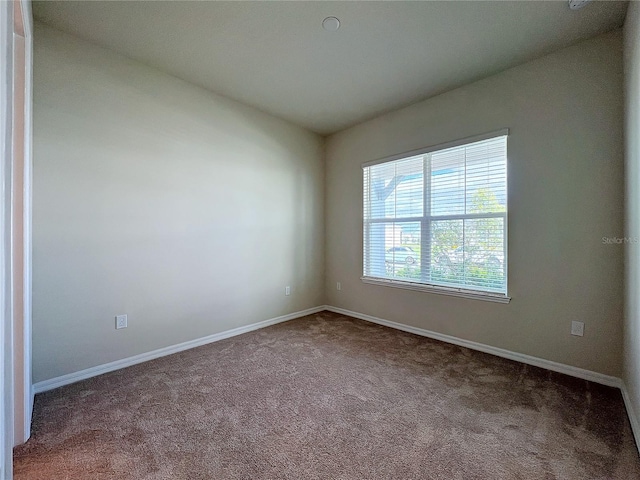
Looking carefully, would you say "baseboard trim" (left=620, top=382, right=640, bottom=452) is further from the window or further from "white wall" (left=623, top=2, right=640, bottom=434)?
the window

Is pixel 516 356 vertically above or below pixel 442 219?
below

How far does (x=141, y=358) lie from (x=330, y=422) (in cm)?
196

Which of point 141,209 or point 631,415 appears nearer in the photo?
point 631,415

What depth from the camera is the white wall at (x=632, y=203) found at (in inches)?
67.9

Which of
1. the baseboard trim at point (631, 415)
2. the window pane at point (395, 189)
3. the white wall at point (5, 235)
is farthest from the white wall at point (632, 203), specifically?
the white wall at point (5, 235)

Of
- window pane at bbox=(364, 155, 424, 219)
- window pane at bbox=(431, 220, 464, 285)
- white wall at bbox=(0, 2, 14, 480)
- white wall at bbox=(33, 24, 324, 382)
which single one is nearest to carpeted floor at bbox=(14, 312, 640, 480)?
white wall at bbox=(33, 24, 324, 382)

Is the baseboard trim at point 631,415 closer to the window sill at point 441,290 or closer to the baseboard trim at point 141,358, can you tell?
the window sill at point 441,290

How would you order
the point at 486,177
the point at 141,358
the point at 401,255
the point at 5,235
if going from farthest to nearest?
the point at 401,255, the point at 486,177, the point at 141,358, the point at 5,235

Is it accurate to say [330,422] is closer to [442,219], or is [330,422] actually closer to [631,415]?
[631,415]

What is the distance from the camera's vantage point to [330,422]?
70.1 inches

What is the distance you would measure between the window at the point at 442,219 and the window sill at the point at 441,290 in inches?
0.4

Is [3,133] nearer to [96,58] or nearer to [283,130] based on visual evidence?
[96,58]

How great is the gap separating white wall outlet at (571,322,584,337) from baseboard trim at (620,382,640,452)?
395 millimetres

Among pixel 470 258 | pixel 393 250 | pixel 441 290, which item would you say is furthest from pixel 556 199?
pixel 393 250
